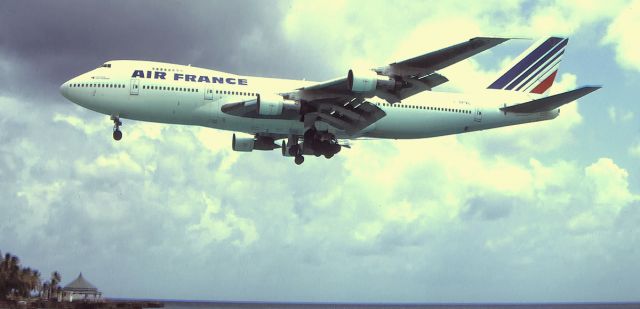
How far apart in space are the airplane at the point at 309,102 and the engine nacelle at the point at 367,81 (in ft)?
0.20

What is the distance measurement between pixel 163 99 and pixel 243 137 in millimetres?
11711

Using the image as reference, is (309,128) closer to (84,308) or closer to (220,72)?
(220,72)

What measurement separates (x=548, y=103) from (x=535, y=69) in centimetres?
977

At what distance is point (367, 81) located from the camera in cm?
4575

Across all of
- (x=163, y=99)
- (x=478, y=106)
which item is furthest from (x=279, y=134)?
(x=478, y=106)

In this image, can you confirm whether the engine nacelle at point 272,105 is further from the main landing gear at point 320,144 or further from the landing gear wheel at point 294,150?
the landing gear wheel at point 294,150

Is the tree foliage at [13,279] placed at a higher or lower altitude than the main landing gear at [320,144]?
lower

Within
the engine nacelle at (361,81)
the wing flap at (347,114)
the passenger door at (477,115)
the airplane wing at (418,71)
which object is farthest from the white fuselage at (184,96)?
the engine nacelle at (361,81)

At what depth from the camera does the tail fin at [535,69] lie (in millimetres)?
62875

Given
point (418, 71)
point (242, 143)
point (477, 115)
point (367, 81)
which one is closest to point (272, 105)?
point (367, 81)

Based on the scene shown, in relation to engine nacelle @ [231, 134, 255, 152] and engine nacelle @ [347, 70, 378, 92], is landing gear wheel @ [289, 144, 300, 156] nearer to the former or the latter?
engine nacelle @ [231, 134, 255, 152]

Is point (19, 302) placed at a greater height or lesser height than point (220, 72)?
lesser

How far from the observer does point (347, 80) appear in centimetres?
4681

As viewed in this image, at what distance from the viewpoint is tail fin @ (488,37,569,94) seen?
62.9m
